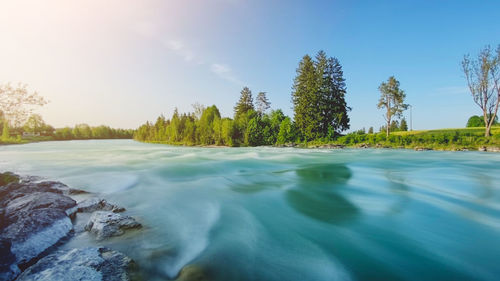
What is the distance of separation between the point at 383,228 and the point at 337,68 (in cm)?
4091

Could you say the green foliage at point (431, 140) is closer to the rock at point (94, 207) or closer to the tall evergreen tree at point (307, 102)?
the tall evergreen tree at point (307, 102)

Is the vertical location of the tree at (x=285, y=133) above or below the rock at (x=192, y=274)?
above

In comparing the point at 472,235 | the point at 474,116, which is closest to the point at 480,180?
the point at 472,235

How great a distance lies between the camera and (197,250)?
3.20 metres

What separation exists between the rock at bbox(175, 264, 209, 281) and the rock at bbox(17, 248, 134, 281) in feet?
1.86

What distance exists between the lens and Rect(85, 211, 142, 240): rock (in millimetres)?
3480

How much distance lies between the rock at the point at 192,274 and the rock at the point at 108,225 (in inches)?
62.3

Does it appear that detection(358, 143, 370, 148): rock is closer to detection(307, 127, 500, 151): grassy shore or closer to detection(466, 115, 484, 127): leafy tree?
detection(307, 127, 500, 151): grassy shore

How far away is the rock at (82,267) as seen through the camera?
86.6 inches

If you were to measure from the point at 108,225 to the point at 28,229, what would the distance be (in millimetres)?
944

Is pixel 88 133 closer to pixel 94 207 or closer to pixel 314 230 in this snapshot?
pixel 94 207

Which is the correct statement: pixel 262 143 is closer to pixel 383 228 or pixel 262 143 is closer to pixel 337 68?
pixel 337 68

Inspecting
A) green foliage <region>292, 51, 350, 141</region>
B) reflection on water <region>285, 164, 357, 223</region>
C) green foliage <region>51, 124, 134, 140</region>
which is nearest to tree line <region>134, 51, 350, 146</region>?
green foliage <region>292, 51, 350, 141</region>

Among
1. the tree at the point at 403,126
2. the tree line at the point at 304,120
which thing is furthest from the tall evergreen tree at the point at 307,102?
the tree at the point at 403,126
